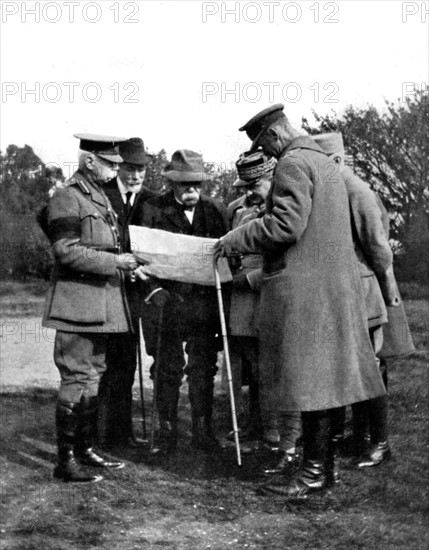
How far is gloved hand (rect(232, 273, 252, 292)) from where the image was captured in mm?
5156

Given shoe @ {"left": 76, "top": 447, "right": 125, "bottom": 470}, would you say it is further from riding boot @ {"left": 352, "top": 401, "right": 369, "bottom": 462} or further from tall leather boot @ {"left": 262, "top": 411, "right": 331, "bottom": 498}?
riding boot @ {"left": 352, "top": 401, "right": 369, "bottom": 462}

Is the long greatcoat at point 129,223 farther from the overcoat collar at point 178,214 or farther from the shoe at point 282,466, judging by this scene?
the shoe at point 282,466

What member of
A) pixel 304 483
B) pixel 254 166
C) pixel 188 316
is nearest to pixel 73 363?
pixel 188 316

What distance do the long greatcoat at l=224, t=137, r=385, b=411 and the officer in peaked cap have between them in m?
0.90

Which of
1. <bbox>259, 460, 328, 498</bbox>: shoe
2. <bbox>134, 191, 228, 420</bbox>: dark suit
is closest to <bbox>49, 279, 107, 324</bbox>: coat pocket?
<bbox>134, 191, 228, 420</bbox>: dark suit

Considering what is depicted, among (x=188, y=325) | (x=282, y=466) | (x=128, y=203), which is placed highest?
(x=128, y=203)

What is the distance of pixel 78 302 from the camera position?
4652 millimetres

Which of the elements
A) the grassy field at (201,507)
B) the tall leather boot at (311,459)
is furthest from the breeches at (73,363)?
the tall leather boot at (311,459)

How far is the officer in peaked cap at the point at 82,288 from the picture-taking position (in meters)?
4.64

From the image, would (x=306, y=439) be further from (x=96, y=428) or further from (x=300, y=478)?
(x=96, y=428)

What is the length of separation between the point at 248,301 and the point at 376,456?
1.23 metres

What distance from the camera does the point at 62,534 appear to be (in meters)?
3.98

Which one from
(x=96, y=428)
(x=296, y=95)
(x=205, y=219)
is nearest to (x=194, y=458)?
(x=96, y=428)

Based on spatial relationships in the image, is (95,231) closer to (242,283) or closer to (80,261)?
(80,261)
